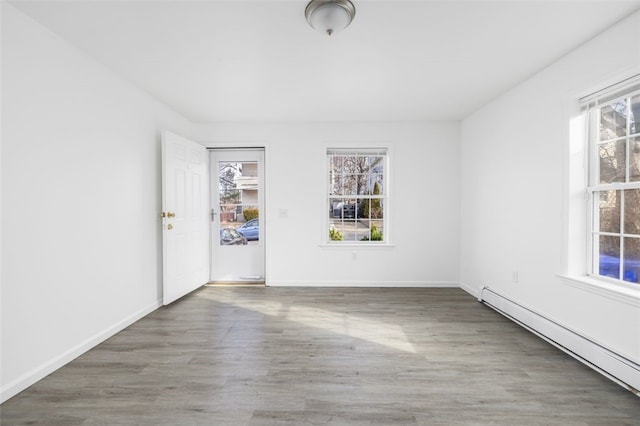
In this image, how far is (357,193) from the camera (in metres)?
4.61

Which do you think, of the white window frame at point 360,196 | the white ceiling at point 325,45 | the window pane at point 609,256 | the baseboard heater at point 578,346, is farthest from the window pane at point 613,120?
the white window frame at point 360,196

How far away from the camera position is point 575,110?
8.07 feet

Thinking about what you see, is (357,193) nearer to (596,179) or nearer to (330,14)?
(596,179)

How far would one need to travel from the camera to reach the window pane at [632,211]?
2111mm

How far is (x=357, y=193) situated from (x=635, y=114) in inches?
119

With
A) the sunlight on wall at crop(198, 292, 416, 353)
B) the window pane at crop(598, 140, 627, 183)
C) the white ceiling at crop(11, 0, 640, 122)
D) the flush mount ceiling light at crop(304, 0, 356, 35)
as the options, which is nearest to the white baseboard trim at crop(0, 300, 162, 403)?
the sunlight on wall at crop(198, 292, 416, 353)

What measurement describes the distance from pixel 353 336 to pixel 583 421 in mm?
1606

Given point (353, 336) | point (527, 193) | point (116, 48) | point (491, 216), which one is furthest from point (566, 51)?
point (116, 48)

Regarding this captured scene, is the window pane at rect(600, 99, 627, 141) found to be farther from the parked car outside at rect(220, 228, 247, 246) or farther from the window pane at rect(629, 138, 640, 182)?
the parked car outside at rect(220, 228, 247, 246)

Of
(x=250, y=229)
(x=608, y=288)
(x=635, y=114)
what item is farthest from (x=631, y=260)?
(x=250, y=229)

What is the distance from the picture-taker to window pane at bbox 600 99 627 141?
221 cm

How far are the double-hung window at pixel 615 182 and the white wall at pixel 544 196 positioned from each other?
113 millimetres

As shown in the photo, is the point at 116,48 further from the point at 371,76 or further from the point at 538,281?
the point at 538,281

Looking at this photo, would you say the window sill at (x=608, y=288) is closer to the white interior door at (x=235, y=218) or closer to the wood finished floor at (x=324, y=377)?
the wood finished floor at (x=324, y=377)
